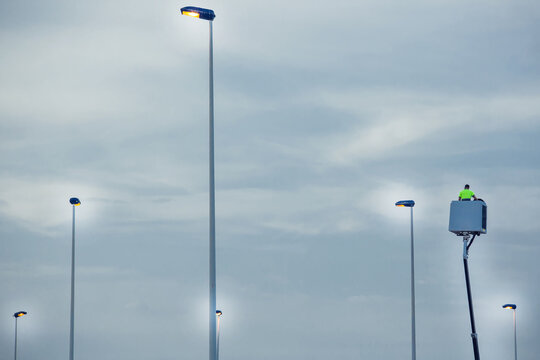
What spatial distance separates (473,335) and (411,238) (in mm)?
24782

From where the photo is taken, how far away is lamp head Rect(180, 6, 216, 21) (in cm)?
2634

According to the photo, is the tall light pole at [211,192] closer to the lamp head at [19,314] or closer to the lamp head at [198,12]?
the lamp head at [198,12]

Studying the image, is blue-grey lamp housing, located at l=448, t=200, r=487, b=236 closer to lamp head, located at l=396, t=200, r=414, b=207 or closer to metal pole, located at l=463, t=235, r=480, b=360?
metal pole, located at l=463, t=235, r=480, b=360

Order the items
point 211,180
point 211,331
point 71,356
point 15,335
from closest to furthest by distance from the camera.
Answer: point 211,331, point 211,180, point 71,356, point 15,335

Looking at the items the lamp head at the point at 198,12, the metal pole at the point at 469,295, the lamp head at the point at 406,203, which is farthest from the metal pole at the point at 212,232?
the lamp head at the point at 406,203

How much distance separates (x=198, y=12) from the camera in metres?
26.6

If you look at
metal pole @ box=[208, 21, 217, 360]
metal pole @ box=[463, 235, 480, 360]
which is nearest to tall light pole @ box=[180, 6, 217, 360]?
metal pole @ box=[208, 21, 217, 360]

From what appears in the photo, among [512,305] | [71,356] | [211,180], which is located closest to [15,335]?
[71,356]

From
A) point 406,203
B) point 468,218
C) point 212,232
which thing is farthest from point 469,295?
point 406,203

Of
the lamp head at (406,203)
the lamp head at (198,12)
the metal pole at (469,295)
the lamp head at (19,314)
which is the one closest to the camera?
the metal pole at (469,295)

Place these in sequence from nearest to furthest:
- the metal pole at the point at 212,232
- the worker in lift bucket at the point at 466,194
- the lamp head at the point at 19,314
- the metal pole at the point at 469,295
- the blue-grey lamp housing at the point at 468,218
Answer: the blue-grey lamp housing at the point at 468,218
the metal pole at the point at 469,295
the metal pole at the point at 212,232
the worker in lift bucket at the point at 466,194
the lamp head at the point at 19,314

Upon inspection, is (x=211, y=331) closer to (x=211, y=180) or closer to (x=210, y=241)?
(x=210, y=241)

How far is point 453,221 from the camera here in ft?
71.2

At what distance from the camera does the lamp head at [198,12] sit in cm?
2634
